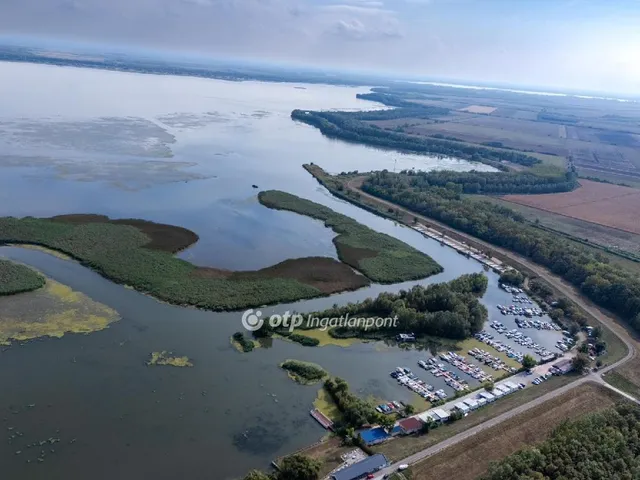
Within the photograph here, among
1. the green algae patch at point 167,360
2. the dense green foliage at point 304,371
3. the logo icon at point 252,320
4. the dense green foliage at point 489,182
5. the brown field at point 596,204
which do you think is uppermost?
the dense green foliage at point 489,182

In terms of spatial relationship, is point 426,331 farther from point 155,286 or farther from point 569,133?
point 569,133

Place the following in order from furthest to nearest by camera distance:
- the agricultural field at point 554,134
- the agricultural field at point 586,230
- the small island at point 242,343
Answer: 1. the agricultural field at point 554,134
2. the agricultural field at point 586,230
3. the small island at point 242,343

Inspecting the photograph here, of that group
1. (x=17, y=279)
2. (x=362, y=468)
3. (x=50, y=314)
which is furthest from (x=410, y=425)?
(x=17, y=279)

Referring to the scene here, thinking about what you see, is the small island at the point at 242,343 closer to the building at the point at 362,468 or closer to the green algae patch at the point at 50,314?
the green algae patch at the point at 50,314

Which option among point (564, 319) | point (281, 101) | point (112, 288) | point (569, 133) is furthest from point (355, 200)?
point (281, 101)

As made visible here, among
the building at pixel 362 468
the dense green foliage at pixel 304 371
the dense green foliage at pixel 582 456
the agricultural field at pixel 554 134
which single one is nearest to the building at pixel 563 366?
the dense green foliage at pixel 582 456

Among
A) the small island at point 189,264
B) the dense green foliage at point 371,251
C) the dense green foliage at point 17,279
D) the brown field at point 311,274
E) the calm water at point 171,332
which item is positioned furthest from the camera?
the dense green foliage at point 371,251
